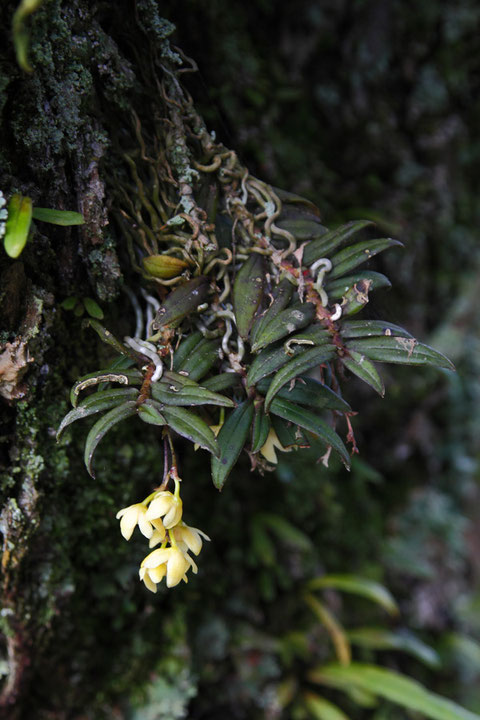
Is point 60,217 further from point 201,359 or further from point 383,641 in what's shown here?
point 383,641

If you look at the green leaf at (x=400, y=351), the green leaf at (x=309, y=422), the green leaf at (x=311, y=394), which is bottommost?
the green leaf at (x=309, y=422)

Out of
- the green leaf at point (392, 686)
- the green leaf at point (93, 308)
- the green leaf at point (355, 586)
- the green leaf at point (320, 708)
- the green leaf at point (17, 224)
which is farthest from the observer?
the green leaf at point (355, 586)

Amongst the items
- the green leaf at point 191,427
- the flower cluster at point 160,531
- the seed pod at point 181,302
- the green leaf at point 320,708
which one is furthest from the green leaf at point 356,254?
the green leaf at point 320,708

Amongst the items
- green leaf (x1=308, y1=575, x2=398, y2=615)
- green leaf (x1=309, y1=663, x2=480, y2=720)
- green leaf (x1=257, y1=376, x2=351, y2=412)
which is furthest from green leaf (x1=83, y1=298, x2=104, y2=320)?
green leaf (x1=309, y1=663, x2=480, y2=720)

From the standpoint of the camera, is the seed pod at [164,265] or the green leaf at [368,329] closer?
the green leaf at [368,329]

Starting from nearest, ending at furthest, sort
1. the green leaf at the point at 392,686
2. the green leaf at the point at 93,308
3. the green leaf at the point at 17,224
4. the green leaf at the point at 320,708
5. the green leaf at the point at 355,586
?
1. the green leaf at the point at 17,224
2. the green leaf at the point at 93,308
3. the green leaf at the point at 392,686
4. the green leaf at the point at 320,708
5. the green leaf at the point at 355,586

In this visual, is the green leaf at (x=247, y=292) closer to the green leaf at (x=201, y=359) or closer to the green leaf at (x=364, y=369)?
the green leaf at (x=201, y=359)

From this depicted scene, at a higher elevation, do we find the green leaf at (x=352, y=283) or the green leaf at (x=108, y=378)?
the green leaf at (x=352, y=283)

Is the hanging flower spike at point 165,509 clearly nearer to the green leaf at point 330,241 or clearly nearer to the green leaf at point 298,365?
the green leaf at point 298,365
